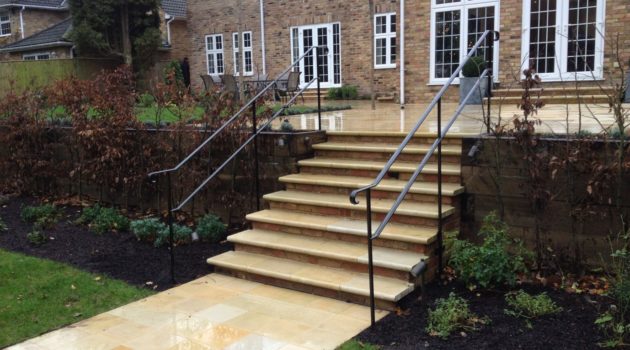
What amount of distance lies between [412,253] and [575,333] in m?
1.55

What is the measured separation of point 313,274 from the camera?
5.38 m

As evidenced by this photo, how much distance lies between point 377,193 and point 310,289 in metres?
1.37

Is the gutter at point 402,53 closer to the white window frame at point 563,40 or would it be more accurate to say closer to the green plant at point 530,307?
the white window frame at point 563,40

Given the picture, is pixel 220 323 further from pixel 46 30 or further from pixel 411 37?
pixel 46 30

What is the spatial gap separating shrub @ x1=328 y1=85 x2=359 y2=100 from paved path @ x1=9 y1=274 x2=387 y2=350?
12.7m

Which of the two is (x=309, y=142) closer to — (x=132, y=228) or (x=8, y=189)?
(x=132, y=228)

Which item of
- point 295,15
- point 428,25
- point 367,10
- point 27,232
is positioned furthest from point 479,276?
point 295,15

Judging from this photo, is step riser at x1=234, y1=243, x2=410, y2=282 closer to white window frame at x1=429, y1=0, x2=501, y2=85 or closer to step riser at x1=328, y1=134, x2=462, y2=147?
step riser at x1=328, y1=134, x2=462, y2=147

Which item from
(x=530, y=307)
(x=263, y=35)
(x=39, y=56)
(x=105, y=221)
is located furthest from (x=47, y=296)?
(x=39, y=56)

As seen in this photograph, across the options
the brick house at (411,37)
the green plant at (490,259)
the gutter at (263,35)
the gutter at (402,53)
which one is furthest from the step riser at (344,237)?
the gutter at (263,35)

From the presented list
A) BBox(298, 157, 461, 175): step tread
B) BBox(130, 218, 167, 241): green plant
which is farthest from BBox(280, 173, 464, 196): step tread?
BBox(130, 218, 167, 241): green plant

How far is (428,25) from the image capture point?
14.2 m

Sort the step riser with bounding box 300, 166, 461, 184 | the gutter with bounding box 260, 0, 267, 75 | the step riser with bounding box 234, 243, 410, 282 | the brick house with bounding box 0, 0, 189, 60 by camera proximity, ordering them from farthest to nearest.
→ the brick house with bounding box 0, 0, 189, 60, the gutter with bounding box 260, 0, 267, 75, the step riser with bounding box 300, 166, 461, 184, the step riser with bounding box 234, 243, 410, 282

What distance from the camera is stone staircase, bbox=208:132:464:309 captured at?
5.16 m
